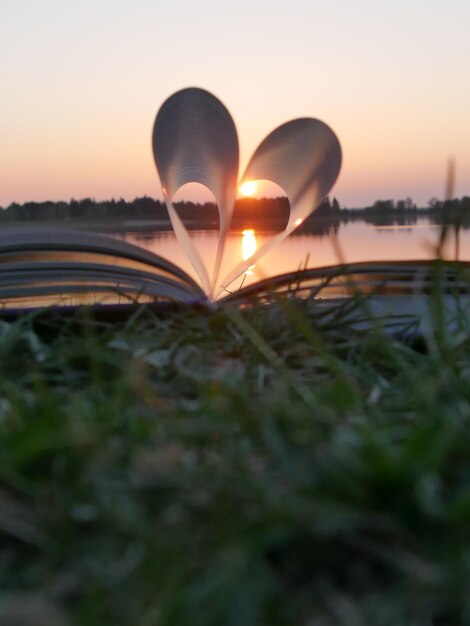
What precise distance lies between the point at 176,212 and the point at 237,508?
1217 millimetres

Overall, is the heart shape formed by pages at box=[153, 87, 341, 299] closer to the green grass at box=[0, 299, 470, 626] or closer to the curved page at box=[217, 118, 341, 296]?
the curved page at box=[217, 118, 341, 296]

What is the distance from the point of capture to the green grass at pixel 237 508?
10.7 inches

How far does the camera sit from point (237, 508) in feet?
1.08

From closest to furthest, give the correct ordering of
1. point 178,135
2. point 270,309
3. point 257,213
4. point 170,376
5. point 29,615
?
point 29,615
point 170,376
point 270,309
point 178,135
point 257,213

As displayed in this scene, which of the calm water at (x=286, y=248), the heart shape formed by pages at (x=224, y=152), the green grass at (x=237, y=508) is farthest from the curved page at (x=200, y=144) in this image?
the green grass at (x=237, y=508)

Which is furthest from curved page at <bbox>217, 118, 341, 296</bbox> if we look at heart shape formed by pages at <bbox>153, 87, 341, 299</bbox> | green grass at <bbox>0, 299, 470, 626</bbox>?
green grass at <bbox>0, 299, 470, 626</bbox>

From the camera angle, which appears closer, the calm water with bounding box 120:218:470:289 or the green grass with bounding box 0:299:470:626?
the green grass with bounding box 0:299:470:626

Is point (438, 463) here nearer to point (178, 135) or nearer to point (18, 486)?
point (18, 486)

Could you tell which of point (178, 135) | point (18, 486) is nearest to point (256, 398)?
point (18, 486)

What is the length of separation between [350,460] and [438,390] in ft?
0.51

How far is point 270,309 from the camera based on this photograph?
2.52 ft

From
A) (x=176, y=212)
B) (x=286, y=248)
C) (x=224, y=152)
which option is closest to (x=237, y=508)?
(x=176, y=212)

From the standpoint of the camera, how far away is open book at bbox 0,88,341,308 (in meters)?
1.08

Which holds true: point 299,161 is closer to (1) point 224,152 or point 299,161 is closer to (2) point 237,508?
(1) point 224,152
